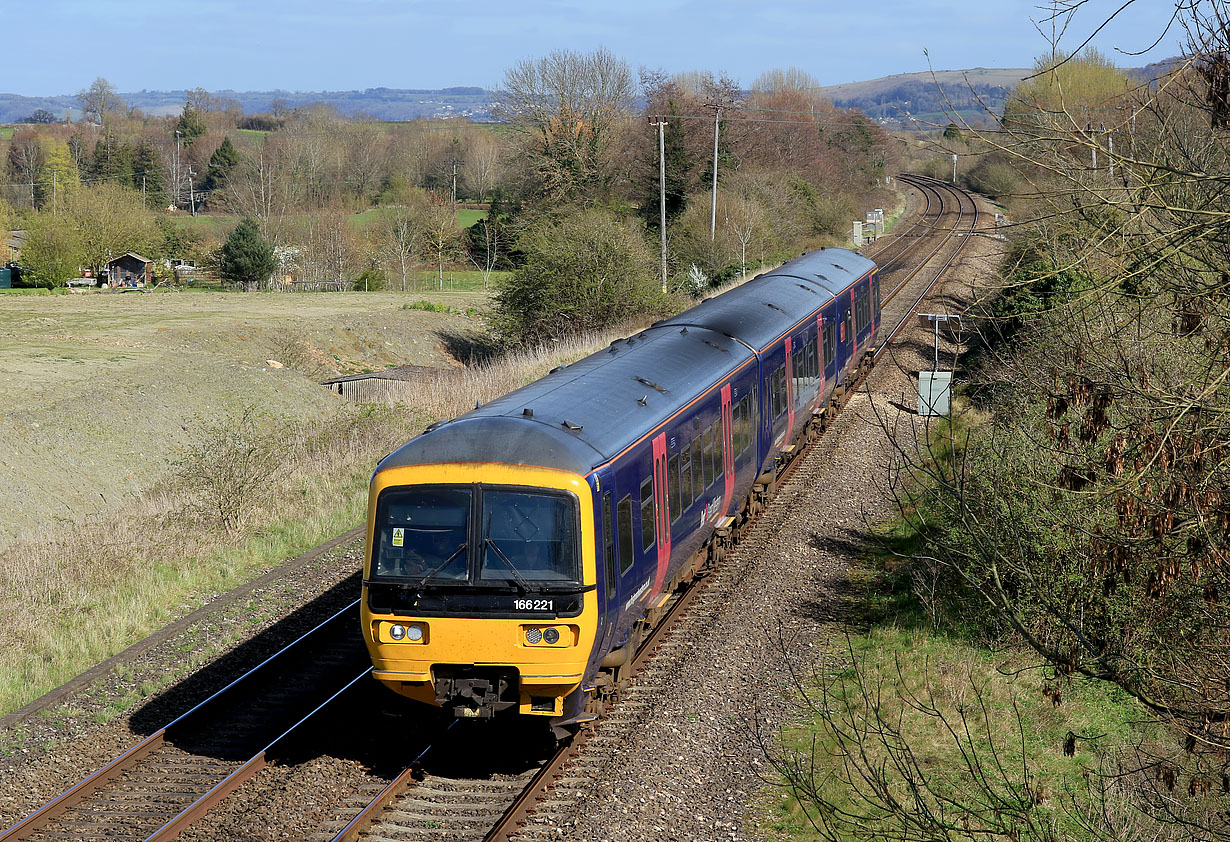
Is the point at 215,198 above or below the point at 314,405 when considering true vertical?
above

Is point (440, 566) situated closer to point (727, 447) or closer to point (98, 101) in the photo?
point (727, 447)

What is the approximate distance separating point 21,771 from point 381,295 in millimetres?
48754

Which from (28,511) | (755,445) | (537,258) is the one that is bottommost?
(28,511)

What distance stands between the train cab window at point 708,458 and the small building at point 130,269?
61.2 metres

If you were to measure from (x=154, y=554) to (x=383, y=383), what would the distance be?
59.9 feet

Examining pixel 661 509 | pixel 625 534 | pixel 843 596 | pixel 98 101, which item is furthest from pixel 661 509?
pixel 98 101

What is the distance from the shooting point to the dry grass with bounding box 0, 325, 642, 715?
12.3m

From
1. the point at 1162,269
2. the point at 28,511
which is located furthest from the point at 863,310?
the point at 1162,269

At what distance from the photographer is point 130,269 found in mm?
66688

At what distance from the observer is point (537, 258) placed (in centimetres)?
3544

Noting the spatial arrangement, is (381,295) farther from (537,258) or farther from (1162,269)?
(1162,269)

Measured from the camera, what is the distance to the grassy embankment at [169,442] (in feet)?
44.7

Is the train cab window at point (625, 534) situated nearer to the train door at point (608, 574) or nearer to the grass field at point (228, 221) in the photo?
the train door at point (608, 574)

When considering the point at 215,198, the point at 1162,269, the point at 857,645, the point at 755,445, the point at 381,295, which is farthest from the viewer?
the point at 215,198
